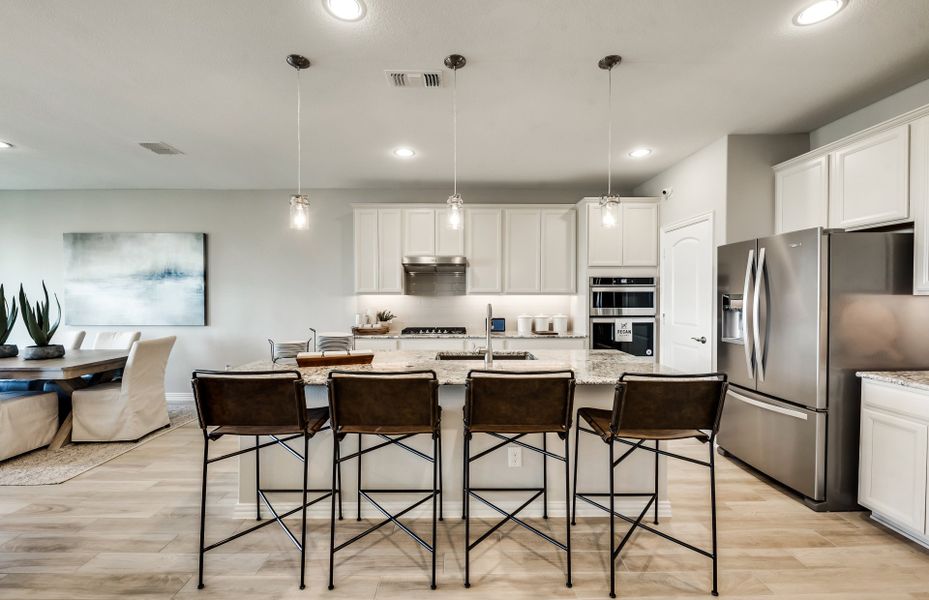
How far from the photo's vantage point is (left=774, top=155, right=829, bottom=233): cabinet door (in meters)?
2.88

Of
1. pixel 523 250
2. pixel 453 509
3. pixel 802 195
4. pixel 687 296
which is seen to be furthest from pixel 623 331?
pixel 453 509

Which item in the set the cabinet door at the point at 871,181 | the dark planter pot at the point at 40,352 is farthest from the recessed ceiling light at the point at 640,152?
the dark planter pot at the point at 40,352

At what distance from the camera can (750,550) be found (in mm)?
2084

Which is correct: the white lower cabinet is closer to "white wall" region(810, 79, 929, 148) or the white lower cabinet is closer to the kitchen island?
the kitchen island

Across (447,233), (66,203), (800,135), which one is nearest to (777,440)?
(800,135)

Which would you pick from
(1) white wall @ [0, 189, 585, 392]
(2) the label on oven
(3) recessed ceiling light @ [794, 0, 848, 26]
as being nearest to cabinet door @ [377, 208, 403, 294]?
(1) white wall @ [0, 189, 585, 392]

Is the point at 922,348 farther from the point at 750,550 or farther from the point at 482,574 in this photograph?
the point at 482,574

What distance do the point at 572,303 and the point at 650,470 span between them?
9.29 ft

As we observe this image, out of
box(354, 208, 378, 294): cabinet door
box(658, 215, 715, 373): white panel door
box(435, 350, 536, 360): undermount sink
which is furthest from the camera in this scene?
box(354, 208, 378, 294): cabinet door

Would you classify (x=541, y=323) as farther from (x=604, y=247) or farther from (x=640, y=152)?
(x=640, y=152)

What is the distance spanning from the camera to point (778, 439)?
8.79 ft

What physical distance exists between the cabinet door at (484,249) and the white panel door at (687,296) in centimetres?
176

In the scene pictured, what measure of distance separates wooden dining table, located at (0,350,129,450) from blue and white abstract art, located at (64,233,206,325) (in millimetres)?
1134

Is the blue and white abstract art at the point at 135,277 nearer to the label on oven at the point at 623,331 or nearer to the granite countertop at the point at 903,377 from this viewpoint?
the label on oven at the point at 623,331
